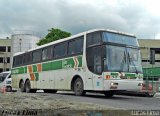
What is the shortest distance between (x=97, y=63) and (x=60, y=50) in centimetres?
501

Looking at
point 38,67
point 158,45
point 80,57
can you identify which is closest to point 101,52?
point 80,57

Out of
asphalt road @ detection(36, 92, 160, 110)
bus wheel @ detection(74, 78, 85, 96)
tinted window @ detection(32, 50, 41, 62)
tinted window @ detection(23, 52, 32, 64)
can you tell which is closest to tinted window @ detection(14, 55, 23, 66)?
tinted window @ detection(23, 52, 32, 64)

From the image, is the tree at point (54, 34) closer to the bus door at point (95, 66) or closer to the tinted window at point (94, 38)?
the tinted window at point (94, 38)

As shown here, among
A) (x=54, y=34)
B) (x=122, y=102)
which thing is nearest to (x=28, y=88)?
(x=122, y=102)

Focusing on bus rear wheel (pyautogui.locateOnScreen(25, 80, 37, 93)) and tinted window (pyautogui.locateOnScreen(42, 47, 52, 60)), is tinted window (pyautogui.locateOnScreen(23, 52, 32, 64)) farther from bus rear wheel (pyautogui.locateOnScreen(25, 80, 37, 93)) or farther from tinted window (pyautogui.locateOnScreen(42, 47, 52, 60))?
tinted window (pyautogui.locateOnScreen(42, 47, 52, 60))

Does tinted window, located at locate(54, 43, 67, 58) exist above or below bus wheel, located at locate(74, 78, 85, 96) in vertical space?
above

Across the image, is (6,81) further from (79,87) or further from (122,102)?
(122,102)

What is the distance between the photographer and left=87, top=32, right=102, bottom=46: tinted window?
19.1 m

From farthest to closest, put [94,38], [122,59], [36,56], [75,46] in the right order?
[36,56]
[75,46]
[94,38]
[122,59]

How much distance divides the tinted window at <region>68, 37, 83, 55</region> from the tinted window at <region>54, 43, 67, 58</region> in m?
0.67

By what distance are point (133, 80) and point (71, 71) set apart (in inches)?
163

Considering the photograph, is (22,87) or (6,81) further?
(6,81)

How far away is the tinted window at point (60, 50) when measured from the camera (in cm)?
2267

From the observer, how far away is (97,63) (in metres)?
19.0
